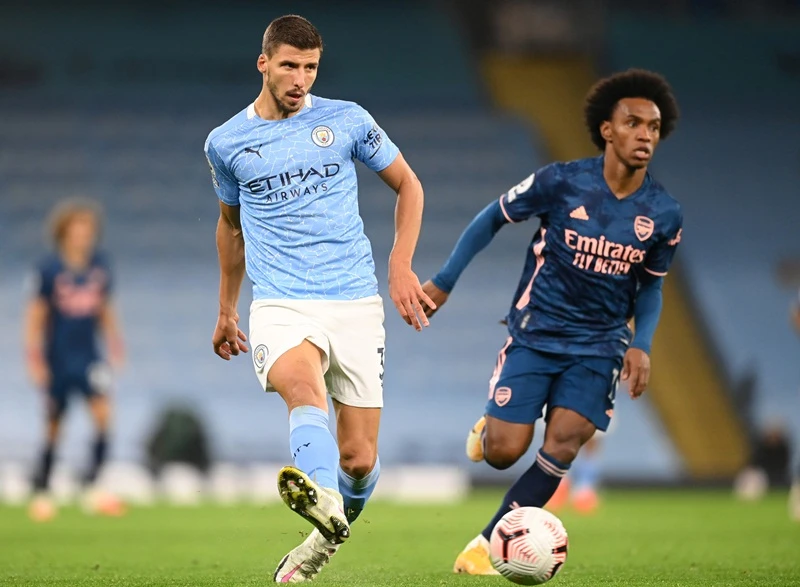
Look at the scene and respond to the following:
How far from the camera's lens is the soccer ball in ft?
17.0

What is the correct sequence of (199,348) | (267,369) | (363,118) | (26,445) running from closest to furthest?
1. (267,369)
2. (363,118)
3. (26,445)
4. (199,348)

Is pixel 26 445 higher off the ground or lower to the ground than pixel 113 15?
lower

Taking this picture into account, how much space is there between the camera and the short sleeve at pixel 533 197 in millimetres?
6711

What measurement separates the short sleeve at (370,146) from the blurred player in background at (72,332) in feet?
21.2

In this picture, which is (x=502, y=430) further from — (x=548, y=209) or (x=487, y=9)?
(x=487, y=9)

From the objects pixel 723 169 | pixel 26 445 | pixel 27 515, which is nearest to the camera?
pixel 27 515

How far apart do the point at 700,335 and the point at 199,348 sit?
724 centimetres

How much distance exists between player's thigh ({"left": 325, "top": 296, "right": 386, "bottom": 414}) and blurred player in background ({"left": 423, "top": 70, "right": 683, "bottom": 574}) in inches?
37.3

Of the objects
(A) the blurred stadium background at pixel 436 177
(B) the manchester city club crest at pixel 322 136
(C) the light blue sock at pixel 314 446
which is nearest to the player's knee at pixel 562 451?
(C) the light blue sock at pixel 314 446

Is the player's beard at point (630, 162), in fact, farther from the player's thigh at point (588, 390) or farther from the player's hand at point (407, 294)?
the player's hand at point (407, 294)

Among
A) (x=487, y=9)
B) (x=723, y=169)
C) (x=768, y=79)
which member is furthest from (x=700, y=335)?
(x=487, y=9)

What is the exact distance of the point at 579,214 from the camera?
6.62 meters

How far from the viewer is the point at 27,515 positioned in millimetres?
12242

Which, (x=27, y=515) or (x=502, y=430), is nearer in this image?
(x=502, y=430)
